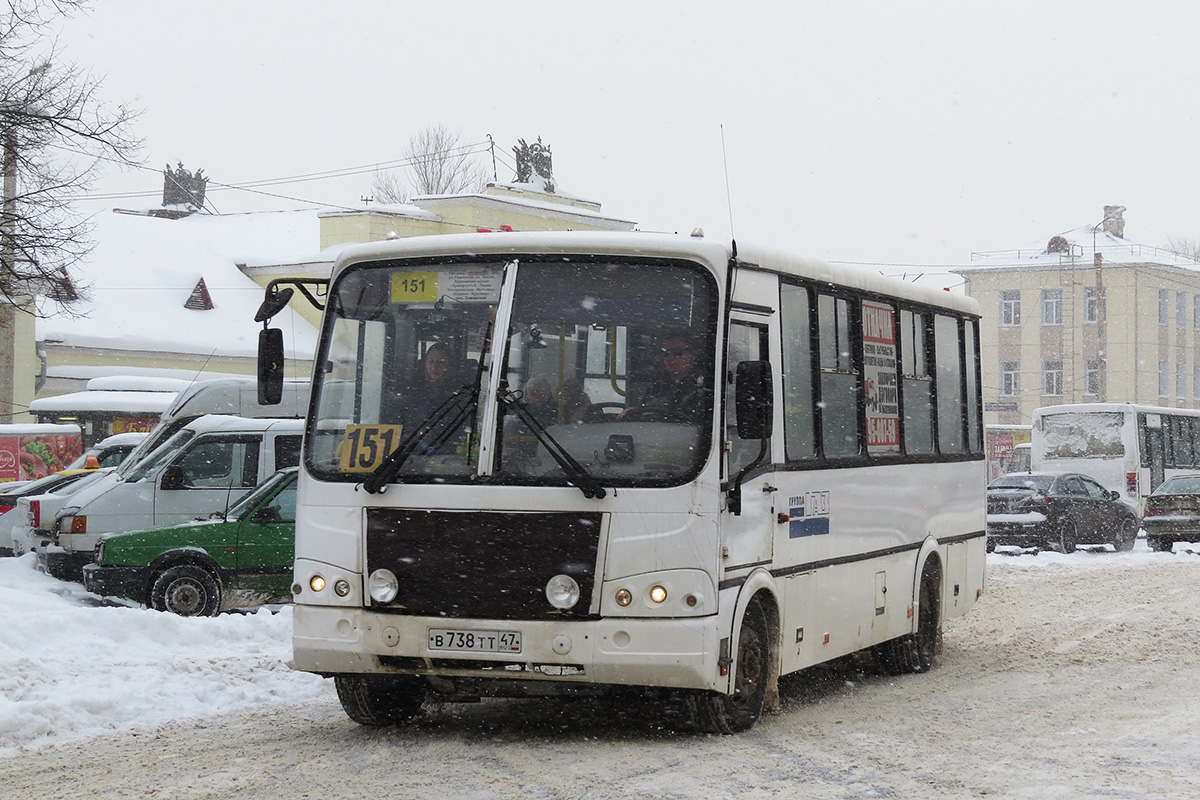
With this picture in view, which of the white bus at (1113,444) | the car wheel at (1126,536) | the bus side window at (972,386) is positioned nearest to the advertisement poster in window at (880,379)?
the bus side window at (972,386)

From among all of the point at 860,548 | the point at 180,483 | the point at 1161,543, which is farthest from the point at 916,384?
the point at 1161,543

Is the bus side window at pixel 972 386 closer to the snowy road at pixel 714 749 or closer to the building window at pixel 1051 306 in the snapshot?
the snowy road at pixel 714 749

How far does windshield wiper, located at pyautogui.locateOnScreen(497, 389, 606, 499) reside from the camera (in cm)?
874

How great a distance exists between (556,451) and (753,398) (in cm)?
108

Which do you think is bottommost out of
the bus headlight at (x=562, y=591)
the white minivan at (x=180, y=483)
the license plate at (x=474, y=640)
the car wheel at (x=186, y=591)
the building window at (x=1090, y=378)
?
the car wheel at (x=186, y=591)

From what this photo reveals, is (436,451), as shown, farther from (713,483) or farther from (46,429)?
(46,429)

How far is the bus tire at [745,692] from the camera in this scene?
9.32 metres

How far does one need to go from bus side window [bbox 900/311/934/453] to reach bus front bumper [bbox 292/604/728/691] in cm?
431

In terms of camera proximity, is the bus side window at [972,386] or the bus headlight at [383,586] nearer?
the bus headlight at [383,586]

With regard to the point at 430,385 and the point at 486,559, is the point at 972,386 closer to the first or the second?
the point at 430,385

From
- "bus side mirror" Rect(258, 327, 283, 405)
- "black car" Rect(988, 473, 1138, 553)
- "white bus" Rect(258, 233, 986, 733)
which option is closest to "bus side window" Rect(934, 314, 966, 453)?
"white bus" Rect(258, 233, 986, 733)

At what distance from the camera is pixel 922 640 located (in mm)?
13367

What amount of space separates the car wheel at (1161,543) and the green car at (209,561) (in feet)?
67.0

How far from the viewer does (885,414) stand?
1223cm
